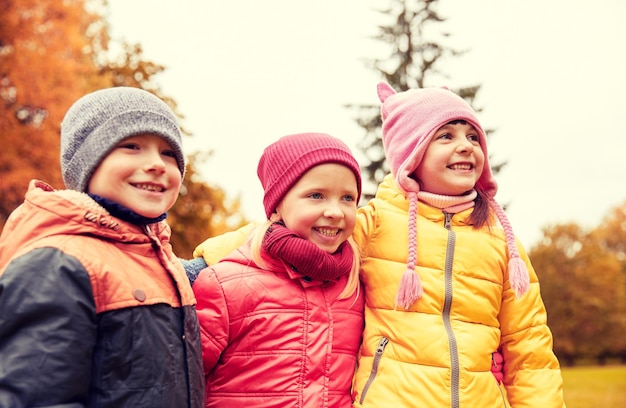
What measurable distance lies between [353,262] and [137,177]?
1.15 metres

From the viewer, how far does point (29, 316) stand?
184 centimetres

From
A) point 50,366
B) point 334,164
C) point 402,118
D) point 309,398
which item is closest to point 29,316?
point 50,366

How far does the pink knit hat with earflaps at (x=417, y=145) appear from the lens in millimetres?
2967

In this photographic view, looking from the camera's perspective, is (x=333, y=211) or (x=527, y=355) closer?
(x=333, y=211)

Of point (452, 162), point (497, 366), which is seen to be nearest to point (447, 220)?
point (452, 162)

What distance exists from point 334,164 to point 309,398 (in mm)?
1082

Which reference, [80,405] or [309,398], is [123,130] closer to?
[80,405]

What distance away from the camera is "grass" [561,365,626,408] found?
15969 millimetres

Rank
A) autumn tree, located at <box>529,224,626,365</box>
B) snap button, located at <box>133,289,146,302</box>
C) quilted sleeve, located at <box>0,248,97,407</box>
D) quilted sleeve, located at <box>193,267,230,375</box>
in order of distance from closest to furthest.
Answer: quilted sleeve, located at <box>0,248,97,407</box>, snap button, located at <box>133,289,146,302</box>, quilted sleeve, located at <box>193,267,230,375</box>, autumn tree, located at <box>529,224,626,365</box>

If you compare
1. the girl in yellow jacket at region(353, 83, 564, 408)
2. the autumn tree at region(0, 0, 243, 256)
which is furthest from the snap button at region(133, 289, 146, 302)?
the autumn tree at region(0, 0, 243, 256)

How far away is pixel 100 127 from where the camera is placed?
2.34 metres

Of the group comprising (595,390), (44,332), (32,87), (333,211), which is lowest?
(595,390)

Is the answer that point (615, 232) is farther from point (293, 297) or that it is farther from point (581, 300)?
point (293, 297)

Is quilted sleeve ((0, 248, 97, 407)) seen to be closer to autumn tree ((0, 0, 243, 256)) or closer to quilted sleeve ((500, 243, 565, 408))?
quilted sleeve ((500, 243, 565, 408))
